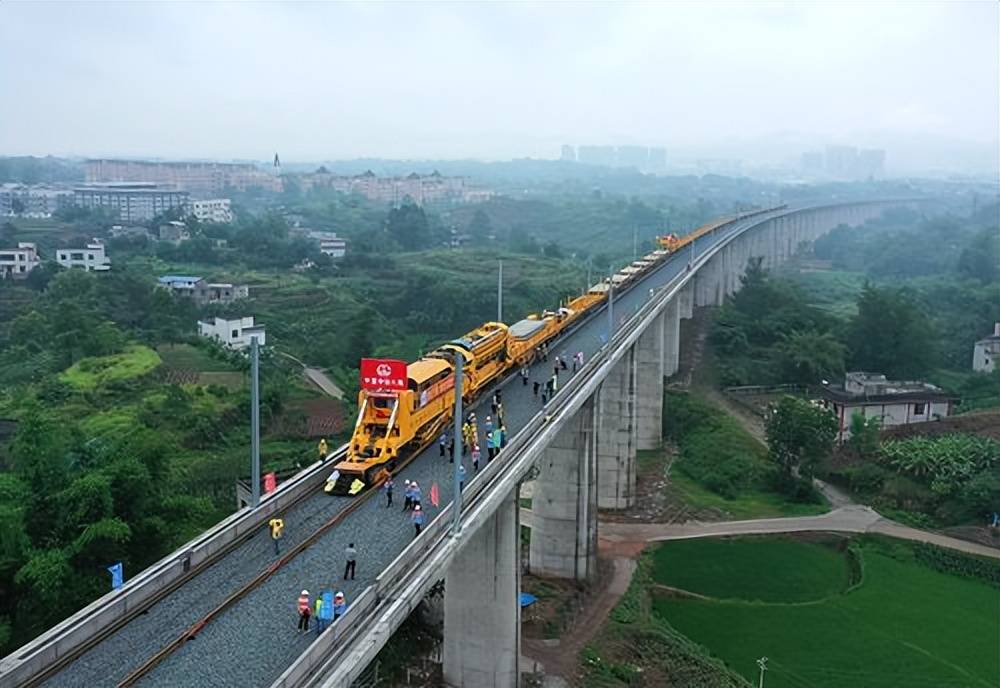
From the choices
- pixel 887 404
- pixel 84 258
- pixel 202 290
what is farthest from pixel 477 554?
pixel 84 258

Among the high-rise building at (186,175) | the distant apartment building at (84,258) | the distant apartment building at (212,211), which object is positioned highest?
the high-rise building at (186,175)

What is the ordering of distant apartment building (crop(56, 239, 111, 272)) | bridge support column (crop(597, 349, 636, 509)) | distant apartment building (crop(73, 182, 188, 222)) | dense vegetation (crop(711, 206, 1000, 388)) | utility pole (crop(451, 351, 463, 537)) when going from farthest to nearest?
distant apartment building (crop(73, 182, 188, 222)) < distant apartment building (crop(56, 239, 111, 272)) < dense vegetation (crop(711, 206, 1000, 388)) < bridge support column (crop(597, 349, 636, 509)) < utility pole (crop(451, 351, 463, 537))

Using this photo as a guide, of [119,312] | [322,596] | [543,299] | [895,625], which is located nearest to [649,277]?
[543,299]

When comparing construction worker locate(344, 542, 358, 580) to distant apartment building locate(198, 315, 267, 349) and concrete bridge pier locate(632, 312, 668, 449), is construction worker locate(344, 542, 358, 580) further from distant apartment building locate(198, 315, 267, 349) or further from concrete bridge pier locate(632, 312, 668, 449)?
distant apartment building locate(198, 315, 267, 349)

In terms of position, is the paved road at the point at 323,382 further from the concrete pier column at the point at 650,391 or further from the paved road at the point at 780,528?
the paved road at the point at 780,528

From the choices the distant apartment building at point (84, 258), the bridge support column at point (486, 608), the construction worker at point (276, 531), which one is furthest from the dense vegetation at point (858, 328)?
the distant apartment building at point (84, 258)

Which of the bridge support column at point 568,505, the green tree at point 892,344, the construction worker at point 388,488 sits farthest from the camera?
the green tree at point 892,344

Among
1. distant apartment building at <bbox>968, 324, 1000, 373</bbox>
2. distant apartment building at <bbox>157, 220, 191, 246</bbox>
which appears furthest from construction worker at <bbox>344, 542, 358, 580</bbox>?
distant apartment building at <bbox>157, 220, 191, 246</bbox>
